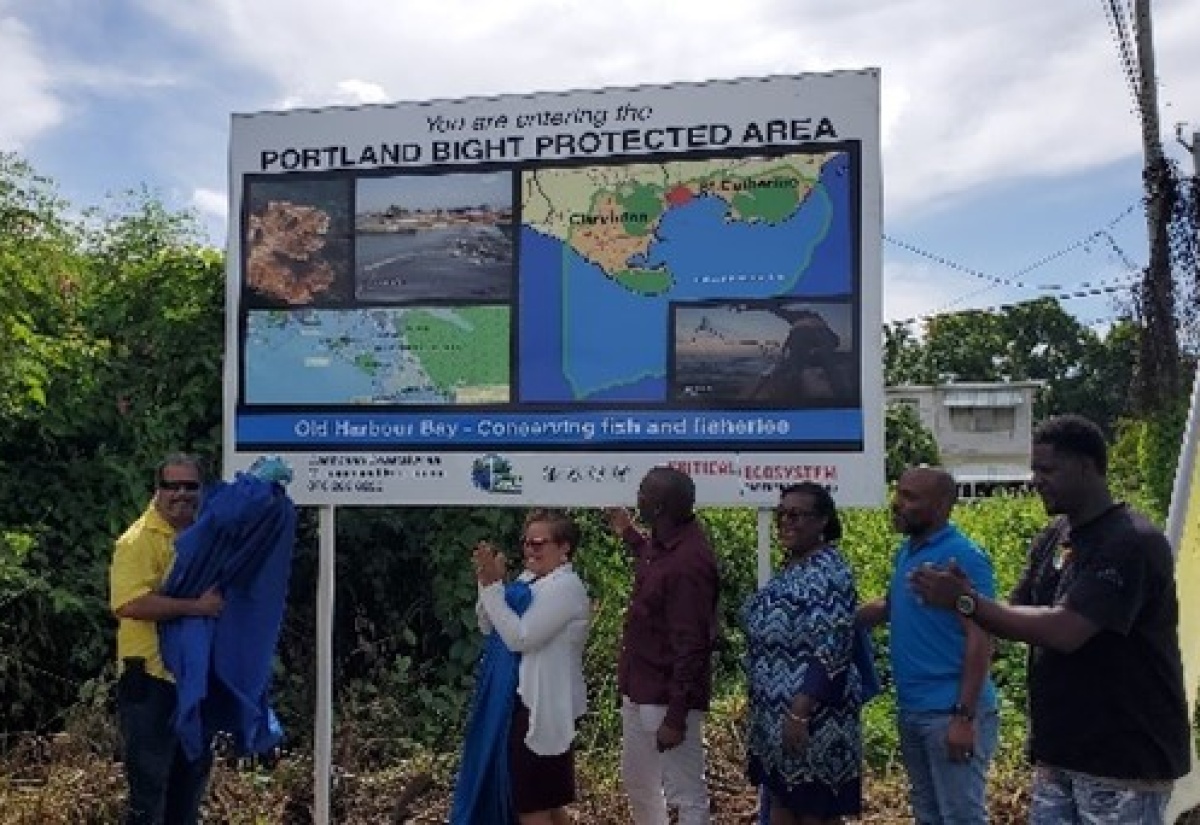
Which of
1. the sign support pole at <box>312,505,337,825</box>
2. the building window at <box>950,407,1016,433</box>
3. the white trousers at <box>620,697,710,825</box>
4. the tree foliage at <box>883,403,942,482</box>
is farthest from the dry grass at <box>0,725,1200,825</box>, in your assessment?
the building window at <box>950,407,1016,433</box>

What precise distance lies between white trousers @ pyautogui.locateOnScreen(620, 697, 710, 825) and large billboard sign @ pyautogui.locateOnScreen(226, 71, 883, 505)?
98 cm

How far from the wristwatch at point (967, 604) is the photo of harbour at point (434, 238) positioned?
272 cm

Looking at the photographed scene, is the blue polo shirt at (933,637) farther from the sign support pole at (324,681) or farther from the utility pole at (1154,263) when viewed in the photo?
the utility pole at (1154,263)

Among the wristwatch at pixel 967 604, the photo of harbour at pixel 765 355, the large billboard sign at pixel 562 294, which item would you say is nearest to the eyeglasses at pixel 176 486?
the large billboard sign at pixel 562 294

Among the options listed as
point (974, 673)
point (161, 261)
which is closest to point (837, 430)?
point (974, 673)

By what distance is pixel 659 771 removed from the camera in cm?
509

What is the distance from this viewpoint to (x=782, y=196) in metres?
5.46

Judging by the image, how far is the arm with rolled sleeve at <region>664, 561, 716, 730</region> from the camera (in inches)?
186

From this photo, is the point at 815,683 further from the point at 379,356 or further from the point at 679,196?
the point at 379,356

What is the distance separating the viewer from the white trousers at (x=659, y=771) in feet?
16.4

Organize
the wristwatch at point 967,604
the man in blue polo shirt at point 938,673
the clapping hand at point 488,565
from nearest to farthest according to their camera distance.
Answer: the wristwatch at point 967,604
the man in blue polo shirt at point 938,673
the clapping hand at point 488,565

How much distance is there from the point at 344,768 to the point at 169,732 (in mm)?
1839

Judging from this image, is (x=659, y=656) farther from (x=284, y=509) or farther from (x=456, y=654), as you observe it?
(x=456, y=654)

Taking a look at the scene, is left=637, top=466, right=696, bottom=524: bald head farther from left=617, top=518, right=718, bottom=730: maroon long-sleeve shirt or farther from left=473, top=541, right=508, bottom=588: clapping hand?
left=473, top=541, right=508, bottom=588: clapping hand
